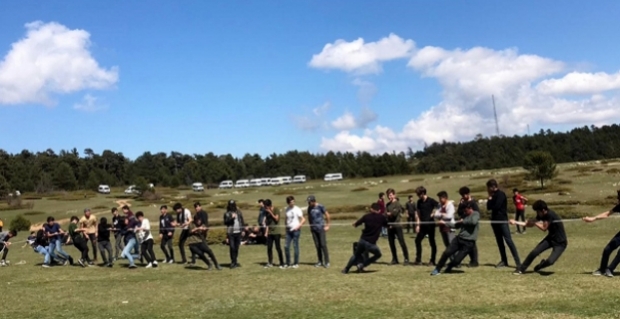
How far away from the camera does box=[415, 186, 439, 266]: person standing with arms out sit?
48.7 feet

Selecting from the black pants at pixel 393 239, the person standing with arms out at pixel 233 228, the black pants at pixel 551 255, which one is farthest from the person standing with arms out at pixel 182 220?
the black pants at pixel 551 255

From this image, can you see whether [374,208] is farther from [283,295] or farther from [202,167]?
[202,167]

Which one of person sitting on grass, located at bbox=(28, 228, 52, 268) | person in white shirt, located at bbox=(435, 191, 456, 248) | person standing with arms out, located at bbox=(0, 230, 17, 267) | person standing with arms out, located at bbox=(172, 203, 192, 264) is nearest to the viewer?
person in white shirt, located at bbox=(435, 191, 456, 248)

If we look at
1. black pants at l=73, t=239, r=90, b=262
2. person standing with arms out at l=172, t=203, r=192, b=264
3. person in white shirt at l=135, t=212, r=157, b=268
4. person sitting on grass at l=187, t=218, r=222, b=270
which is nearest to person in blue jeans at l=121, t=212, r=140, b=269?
person in white shirt at l=135, t=212, r=157, b=268

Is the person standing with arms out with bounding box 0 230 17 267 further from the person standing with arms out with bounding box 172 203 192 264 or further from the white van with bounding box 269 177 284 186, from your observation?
the white van with bounding box 269 177 284 186

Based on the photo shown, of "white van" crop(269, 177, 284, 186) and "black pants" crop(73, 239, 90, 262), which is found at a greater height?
"white van" crop(269, 177, 284, 186)

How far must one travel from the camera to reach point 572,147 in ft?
413

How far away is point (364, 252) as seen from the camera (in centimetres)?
1388

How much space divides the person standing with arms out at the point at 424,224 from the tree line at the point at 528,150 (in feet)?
354

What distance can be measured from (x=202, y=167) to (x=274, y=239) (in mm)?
121528

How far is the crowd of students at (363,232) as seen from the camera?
1238cm

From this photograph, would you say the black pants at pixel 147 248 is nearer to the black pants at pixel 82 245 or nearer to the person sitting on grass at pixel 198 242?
the person sitting on grass at pixel 198 242

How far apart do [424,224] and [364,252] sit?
7.09 ft

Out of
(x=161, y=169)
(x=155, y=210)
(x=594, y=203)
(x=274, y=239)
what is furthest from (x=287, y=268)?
(x=161, y=169)
